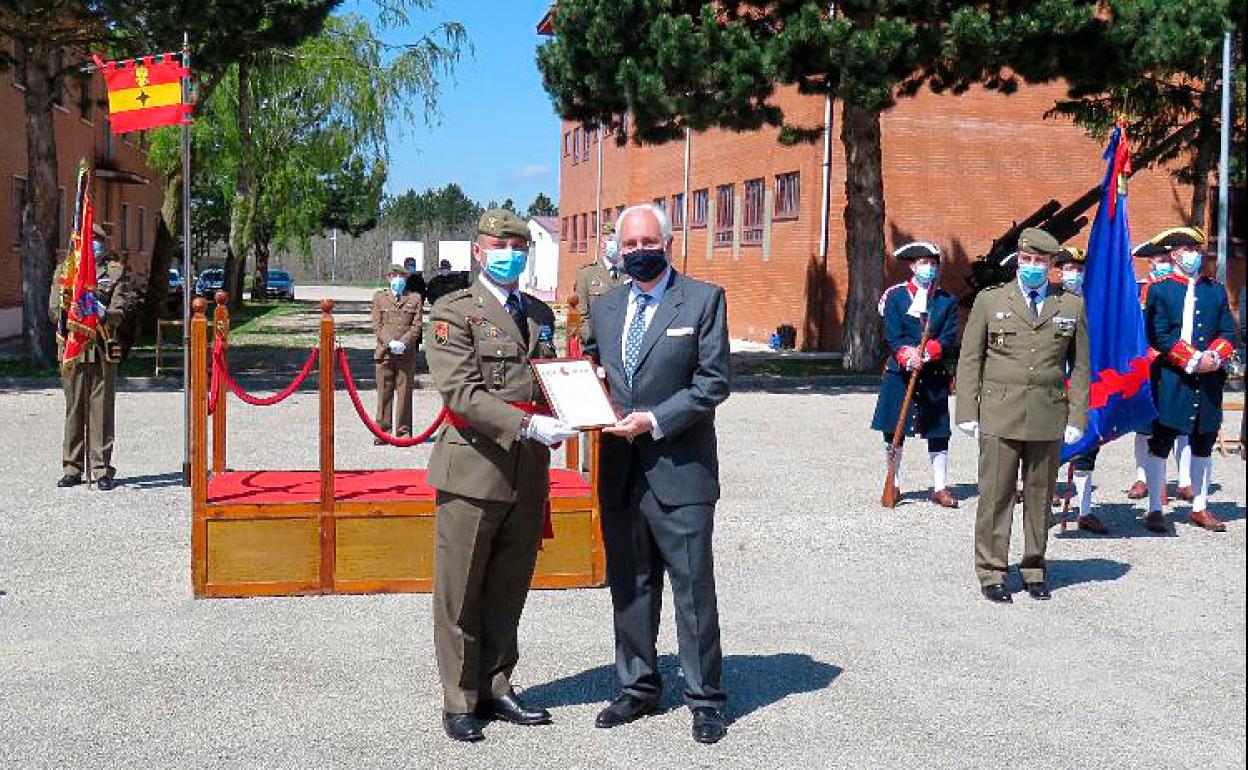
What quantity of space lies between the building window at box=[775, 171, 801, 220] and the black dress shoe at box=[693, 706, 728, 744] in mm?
25118

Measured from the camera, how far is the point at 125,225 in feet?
149

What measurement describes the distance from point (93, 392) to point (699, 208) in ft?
94.1

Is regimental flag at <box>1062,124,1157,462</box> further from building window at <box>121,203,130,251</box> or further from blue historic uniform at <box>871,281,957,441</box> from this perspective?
building window at <box>121,203,130,251</box>

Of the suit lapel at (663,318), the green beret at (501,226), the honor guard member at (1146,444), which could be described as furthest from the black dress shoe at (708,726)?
the honor guard member at (1146,444)

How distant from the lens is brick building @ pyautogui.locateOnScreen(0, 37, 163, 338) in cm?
2862

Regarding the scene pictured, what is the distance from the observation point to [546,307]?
5277 mm

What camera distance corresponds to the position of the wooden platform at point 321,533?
6.98 meters

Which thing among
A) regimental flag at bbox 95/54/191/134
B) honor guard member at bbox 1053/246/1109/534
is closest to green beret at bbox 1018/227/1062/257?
honor guard member at bbox 1053/246/1109/534

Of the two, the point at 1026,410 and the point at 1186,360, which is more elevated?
the point at 1186,360

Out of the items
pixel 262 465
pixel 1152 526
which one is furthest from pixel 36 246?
pixel 1152 526

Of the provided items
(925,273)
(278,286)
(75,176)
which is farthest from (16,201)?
(278,286)

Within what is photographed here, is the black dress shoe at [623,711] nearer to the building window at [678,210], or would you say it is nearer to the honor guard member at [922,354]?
the honor guard member at [922,354]

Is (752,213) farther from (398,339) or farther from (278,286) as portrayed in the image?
(278,286)

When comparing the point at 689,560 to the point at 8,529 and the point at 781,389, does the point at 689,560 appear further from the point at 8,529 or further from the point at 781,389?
the point at 781,389
